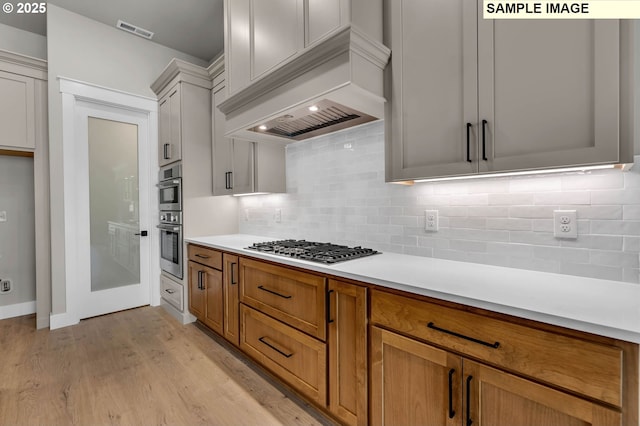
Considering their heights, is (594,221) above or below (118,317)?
above

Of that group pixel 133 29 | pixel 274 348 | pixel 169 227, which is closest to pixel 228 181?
pixel 169 227

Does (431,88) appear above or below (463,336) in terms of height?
above

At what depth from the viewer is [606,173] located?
1.25 m

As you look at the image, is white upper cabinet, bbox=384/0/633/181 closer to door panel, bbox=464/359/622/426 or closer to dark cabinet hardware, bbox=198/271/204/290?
door panel, bbox=464/359/622/426

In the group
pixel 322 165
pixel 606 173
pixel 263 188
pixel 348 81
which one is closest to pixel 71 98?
pixel 263 188

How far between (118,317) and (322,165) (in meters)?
2.77

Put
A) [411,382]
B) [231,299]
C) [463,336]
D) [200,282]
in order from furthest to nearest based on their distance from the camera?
[200,282] < [231,299] < [411,382] < [463,336]

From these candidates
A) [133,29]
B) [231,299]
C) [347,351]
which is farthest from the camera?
[133,29]

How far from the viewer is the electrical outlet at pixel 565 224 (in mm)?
1318

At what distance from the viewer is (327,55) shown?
1.53 meters

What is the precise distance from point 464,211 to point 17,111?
158 inches

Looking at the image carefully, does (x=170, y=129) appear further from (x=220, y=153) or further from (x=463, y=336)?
(x=463, y=336)

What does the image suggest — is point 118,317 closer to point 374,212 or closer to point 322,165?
point 322,165

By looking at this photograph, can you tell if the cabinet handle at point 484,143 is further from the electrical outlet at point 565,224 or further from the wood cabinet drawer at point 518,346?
the wood cabinet drawer at point 518,346
